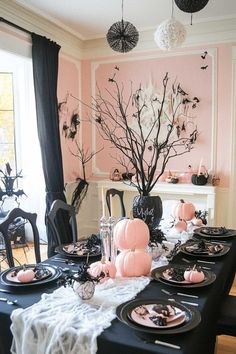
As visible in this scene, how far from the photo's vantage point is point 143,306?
1.41 meters

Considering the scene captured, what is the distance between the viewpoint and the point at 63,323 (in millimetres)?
1301

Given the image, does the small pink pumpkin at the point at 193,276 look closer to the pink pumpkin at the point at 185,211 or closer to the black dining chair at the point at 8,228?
the pink pumpkin at the point at 185,211

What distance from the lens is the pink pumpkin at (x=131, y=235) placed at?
1.81m

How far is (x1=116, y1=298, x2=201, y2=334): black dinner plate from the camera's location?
4.05 feet

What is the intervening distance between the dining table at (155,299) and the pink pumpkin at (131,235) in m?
A: 0.20

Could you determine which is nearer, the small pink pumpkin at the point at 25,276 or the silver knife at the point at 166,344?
the silver knife at the point at 166,344

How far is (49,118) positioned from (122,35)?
1.42 meters

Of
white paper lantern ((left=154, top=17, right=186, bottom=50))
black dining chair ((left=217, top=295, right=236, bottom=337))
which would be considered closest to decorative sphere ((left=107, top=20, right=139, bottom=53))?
white paper lantern ((left=154, top=17, right=186, bottom=50))

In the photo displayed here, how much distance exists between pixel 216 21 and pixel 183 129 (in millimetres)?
1298

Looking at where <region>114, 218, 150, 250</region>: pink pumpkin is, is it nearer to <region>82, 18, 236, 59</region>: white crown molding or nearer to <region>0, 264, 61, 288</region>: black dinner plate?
<region>0, 264, 61, 288</region>: black dinner plate

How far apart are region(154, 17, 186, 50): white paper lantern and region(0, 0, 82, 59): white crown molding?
1576 millimetres

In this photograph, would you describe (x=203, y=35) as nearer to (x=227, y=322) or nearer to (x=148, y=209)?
(x=148, y=209)

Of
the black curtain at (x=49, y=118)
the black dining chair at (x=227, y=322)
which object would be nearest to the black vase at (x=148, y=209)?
the black dining chair at (x=227, y=322)

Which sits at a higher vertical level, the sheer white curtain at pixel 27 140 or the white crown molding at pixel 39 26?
the white crown molding at pixel 39 26
